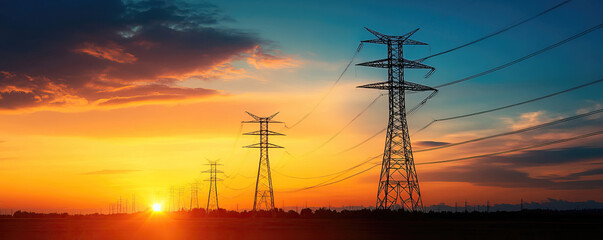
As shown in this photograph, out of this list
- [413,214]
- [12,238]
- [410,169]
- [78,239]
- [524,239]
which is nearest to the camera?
[524,239]

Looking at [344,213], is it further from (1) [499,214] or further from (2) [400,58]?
(2) [400,58]

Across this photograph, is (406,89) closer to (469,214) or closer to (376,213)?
(376,213)

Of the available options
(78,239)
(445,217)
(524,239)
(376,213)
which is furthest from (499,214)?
(78,239)

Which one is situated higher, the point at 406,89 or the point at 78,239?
the point at 406,89

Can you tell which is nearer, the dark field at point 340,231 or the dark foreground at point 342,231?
the dark field at point 340,231

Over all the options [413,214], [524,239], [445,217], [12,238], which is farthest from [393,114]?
[12,238]

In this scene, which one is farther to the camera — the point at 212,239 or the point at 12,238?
the point at 12,238

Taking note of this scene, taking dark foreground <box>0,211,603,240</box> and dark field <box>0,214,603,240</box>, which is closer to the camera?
dark field <box>0,214,603,240</box>

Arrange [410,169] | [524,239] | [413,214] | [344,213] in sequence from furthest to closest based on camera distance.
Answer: [344,213] → [413,214] → [410,169] → [524,239]

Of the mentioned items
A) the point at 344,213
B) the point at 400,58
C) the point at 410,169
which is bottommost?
the point at 344,213
